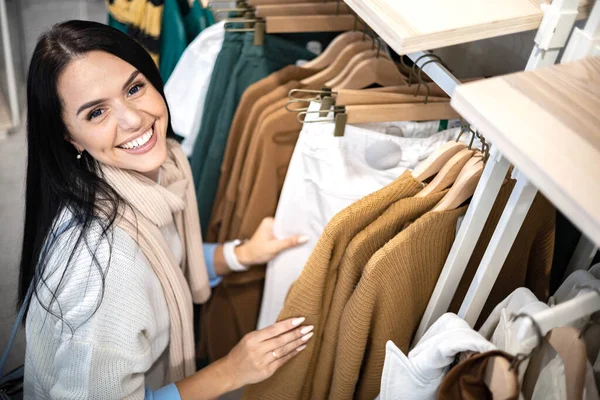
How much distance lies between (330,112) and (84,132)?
488 millimetres

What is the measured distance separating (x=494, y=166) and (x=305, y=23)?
0.75m

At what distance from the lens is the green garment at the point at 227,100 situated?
1.46m

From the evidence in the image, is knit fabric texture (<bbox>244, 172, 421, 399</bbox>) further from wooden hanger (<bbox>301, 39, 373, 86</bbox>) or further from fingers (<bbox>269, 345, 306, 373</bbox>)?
wooden hanger (<bbox>301, 39, 373, 86</bbox>)

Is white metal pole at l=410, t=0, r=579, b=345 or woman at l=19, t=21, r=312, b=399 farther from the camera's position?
woman at l=19, t=21, r=312, b=399

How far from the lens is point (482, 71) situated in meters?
1.50

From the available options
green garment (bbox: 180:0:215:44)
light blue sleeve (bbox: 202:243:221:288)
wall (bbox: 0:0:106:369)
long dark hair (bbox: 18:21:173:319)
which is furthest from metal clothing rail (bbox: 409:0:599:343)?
green garment (bbox: 180:0:215:44)

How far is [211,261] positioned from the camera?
1.58 meters

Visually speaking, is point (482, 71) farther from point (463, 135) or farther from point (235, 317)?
point (235, 317)

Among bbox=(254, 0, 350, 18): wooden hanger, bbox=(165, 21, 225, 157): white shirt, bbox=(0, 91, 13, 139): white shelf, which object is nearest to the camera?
bbox=(254, 0, 350, 18): wooden hanger

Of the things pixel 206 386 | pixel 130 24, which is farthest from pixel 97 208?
pixel 130 24

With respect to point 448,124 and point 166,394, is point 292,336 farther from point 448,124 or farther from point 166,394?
point 448,124

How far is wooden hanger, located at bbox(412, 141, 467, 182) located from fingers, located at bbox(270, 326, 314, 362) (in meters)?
0.37

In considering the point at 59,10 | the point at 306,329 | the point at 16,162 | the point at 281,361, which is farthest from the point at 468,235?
the point at 59,10

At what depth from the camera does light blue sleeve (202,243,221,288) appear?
1578 mm
